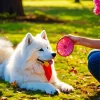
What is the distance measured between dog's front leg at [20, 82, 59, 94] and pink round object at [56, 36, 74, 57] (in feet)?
1.95

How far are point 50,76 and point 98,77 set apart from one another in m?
0.80

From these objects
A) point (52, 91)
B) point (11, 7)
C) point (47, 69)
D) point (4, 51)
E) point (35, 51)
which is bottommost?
point (52, 91)

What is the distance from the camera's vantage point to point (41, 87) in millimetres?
6840

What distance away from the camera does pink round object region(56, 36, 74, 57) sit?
21.1ft

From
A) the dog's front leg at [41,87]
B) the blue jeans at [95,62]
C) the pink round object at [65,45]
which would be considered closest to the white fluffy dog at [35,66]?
the dog's front leg at [41,87]

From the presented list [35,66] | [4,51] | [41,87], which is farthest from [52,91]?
[4,51]

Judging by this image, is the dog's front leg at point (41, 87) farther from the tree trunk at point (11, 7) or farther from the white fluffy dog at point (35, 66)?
the tree trunk at point (11, 7)

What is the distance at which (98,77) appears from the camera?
6.92 meters

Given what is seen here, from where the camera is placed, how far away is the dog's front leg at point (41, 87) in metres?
6.72

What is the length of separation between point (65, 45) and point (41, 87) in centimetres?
84

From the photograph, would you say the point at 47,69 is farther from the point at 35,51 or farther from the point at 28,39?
the point at 28,39

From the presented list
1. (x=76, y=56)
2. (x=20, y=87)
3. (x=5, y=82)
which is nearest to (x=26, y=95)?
(x=20, y=87)

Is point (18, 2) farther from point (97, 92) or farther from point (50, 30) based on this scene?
point (97, 92)

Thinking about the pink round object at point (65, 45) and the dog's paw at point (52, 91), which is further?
the dog's paw at point (52, 91)
